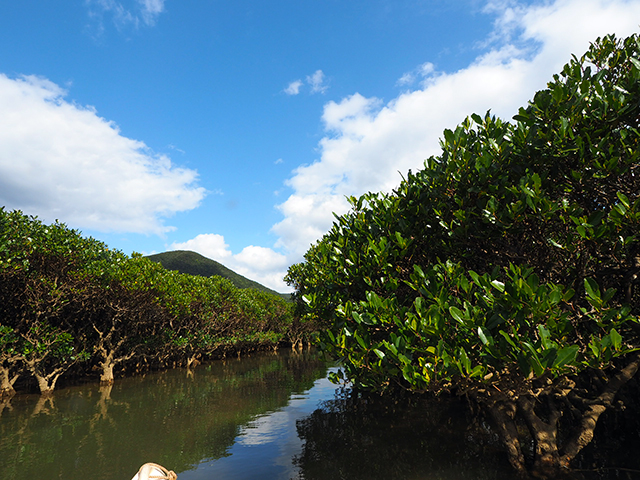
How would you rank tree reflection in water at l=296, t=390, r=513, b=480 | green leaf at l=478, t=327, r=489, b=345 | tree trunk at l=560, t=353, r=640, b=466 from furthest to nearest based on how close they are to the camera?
tree reflection in water at l=296, t=390, r=513, b=480, tree trunk at l=560, t=353, r=640, b=466, green leaf at l=478, t=327, r=489, b=345

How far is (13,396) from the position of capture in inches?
756

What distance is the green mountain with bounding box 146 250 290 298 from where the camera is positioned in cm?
13850

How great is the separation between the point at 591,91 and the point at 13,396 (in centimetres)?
2860

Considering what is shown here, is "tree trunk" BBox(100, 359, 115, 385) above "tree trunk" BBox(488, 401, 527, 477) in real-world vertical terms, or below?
below

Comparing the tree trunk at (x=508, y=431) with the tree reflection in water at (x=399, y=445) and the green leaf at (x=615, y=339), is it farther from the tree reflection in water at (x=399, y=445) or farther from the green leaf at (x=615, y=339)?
the green leaf at (x=615, y=339)

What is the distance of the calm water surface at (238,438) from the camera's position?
943cm

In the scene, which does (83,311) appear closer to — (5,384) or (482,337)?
(5,384)

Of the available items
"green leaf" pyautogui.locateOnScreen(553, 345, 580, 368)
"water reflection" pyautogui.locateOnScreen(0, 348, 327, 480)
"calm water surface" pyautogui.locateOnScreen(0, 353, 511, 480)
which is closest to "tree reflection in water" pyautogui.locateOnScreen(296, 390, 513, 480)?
"calm water surface" pyautogui.locateOnScreen(0, 353, 511, 480)

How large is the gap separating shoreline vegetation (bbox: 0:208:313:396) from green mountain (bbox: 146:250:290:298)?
10456 cm

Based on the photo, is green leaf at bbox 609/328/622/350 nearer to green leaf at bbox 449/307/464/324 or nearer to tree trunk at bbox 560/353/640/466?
green leaf at bbox 449/307/464/324

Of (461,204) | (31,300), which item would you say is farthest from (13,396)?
(461,204)

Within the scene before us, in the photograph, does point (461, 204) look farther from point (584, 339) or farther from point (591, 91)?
point (584, 339)

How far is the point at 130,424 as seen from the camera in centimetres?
1419

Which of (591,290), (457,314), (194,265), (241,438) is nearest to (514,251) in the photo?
(591,290)
